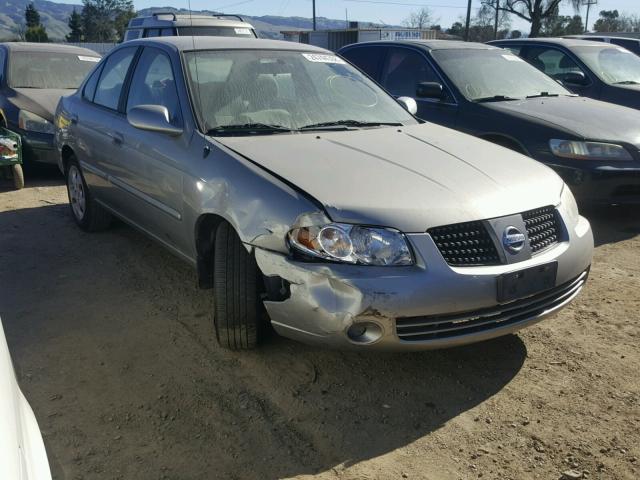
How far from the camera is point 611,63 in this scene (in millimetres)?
8352

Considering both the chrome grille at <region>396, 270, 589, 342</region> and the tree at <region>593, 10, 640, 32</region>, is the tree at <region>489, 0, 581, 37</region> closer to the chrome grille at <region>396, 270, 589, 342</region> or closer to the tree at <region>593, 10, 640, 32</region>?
the tree at <region>593, 10, 640, 32</region>

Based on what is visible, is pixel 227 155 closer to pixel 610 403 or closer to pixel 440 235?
pixel 440 235

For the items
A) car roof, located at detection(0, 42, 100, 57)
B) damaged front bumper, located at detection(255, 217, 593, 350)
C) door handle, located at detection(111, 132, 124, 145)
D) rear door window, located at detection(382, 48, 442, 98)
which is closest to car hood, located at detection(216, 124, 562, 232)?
damaged front bumper, located at detection(255, 217, 593, 350)

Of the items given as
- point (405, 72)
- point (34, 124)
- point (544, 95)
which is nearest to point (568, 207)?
point (544, 95)

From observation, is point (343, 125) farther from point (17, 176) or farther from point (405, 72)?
point (17, 176)

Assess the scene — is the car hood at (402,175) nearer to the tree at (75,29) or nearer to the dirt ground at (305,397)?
the dirt ground at (305,397)

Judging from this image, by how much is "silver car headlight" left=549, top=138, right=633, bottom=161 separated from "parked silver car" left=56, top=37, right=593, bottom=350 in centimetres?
195

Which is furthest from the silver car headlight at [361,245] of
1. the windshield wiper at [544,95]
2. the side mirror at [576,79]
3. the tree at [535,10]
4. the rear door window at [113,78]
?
the tree at [535,10]

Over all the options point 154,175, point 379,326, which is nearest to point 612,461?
point 379,326

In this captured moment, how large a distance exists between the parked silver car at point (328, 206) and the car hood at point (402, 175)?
10mm

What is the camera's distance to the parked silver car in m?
2.75

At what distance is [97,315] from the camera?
12.8ft

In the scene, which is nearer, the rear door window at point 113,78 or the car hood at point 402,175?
the car hood at point 402,175

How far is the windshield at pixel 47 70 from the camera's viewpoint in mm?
8359
